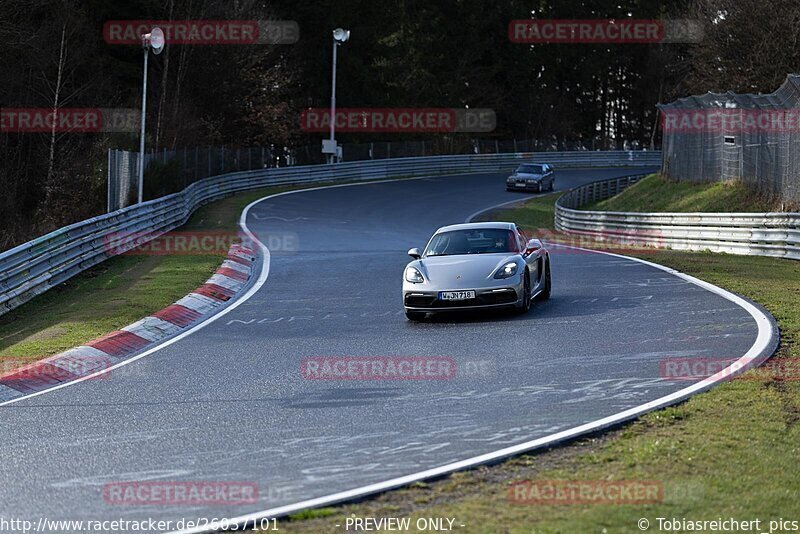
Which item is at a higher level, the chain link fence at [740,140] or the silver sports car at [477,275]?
the chain link fence at [740,140]

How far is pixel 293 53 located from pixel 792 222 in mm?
59021

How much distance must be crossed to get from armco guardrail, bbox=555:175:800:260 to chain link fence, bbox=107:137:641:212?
1364 cm

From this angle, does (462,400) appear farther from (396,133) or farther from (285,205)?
(396,133)

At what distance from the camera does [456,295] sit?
15.6m

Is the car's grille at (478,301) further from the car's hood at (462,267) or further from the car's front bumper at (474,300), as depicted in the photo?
the car's hood at (462,267)

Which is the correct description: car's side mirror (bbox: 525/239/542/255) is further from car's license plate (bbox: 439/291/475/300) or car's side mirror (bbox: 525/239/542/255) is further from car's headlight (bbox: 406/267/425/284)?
car's headlight (bbox: 406/267/425/284)

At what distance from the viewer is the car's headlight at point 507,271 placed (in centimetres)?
1570

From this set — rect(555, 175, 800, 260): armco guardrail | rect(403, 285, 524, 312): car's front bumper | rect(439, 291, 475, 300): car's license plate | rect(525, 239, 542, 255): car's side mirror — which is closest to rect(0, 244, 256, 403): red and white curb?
rect(403, 285, 524, 312): car's front bumper

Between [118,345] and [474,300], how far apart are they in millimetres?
4595

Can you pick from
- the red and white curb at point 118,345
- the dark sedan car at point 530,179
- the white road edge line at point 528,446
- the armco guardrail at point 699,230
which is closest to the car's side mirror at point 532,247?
the white road edge line at point 528,446

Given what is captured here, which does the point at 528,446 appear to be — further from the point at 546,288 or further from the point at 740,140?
the point at 740,140

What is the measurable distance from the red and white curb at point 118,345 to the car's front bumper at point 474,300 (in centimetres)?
317

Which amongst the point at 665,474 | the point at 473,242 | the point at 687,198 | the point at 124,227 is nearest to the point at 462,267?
the point at 473,242

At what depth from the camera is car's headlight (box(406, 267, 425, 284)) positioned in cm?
1590
